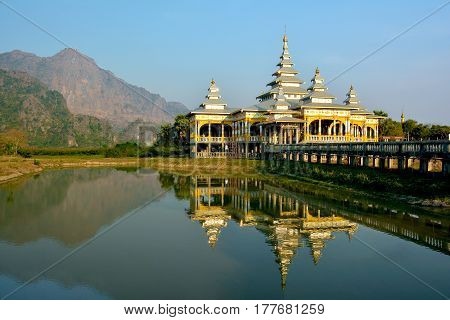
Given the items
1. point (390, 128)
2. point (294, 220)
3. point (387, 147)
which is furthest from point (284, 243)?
point (390, 128)

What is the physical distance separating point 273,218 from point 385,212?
5091 millimetres

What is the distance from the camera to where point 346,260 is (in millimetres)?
13969

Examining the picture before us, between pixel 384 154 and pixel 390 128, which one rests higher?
pixel 390 128

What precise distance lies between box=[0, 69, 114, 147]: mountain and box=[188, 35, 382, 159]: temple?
241ft

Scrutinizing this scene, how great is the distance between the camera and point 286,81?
70000mm

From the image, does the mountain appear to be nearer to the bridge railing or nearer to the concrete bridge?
the concrete bridge

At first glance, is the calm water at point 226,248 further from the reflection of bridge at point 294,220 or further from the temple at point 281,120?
the temple at point 281,120

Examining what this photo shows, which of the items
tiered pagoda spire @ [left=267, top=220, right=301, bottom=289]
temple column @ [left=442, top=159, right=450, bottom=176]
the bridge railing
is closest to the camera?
tiered pagoda spire @ [left=267, top=220, right=301, bottom=289]

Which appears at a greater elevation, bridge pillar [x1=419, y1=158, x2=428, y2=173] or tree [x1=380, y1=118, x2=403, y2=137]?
tree [x1=380, y1=118, x2=403, y2=137]

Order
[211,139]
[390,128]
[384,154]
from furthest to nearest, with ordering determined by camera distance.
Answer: [390,128] < [211,139] < [384,154]

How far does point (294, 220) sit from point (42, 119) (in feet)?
471

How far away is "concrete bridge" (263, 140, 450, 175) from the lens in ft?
77.0

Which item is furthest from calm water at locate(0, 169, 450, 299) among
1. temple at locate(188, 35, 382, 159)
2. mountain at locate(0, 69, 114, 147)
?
mountain at locate(0, 69, 114, 147)

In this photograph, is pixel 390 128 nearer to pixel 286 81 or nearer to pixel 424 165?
pixel 286 81
